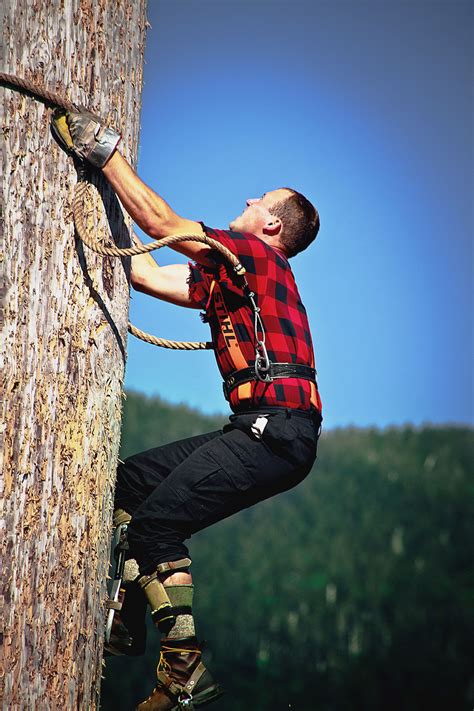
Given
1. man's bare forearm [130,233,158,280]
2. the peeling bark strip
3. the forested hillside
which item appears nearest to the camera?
the peeling bark strip

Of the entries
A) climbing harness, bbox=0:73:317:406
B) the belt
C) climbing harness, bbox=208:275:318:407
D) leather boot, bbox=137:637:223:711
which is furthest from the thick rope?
leather boot, bbox=137:637:223:711

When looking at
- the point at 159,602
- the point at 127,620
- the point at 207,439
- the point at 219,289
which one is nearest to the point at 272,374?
the point at 219,289

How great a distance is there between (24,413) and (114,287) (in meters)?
0.71

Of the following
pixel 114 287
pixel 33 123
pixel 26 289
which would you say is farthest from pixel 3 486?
pixel 33 123

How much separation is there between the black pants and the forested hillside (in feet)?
79.1

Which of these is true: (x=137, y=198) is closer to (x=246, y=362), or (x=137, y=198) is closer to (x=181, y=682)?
(x=246, y=362)

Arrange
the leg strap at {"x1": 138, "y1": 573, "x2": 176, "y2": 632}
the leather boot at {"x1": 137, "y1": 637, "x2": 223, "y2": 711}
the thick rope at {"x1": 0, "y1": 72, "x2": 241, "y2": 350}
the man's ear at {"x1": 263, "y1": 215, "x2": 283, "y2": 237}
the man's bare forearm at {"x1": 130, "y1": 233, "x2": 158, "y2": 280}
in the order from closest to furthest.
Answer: the thick rope at {"x1": 0, "y1": 72, "x2": 241, "y2": 350}, the leather boot at {"x1": 137, "y1": 637, "x2": 223, "y2": 711}, the leg strap at {"x1": 138, "y1": 573, "x2": 176, "y2": 632}, the man's ear at {"x1": 263, "y1": 215, "x2": 283, "y2": 237}, the man's bare forearm at {"x1": 130, "y1": 233, "x2": 158, "y2": 280}

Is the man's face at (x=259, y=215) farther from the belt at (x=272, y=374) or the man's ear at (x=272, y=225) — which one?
the belt at (x=272, y=374)

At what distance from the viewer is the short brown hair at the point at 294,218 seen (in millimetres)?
4680

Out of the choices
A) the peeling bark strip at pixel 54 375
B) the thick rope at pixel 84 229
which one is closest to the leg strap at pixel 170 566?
the peeling bark strip at pixel 54 375

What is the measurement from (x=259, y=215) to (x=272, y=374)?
0.83m

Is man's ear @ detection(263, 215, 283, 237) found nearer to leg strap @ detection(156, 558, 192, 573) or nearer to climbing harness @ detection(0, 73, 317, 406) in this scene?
climbing harness @ detection(0, 73, 317, 406)

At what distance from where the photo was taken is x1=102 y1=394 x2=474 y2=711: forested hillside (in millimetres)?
29328

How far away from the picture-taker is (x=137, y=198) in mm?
3939
